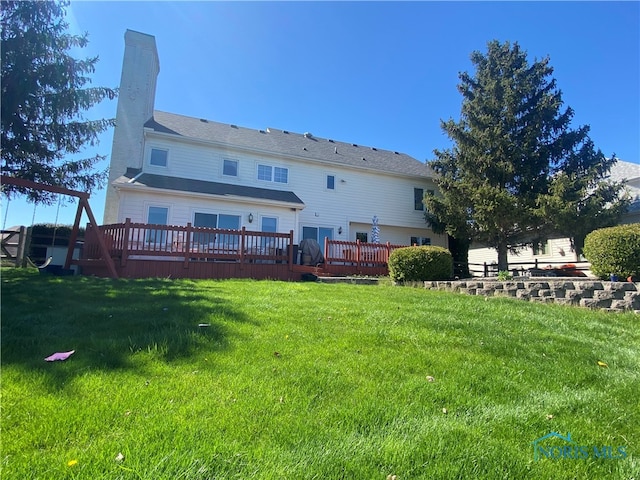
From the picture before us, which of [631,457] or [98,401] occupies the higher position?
[98,401]

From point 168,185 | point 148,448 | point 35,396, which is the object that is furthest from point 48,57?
point 148,448

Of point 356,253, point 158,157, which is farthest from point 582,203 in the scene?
point 158,157

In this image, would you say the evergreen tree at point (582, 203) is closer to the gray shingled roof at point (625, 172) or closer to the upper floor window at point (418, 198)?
the gray shingled roof at point (625, 172)

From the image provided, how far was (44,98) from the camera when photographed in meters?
11.3

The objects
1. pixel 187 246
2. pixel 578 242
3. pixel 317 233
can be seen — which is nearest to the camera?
pixel 187 246

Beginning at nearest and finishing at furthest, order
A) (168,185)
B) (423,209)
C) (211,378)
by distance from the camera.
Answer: (211,378), (168,185), (423,209)

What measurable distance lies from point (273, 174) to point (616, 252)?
1339cm

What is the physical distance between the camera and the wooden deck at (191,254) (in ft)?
31.6

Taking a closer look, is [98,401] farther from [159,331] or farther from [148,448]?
[159,331]

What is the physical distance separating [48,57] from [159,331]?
1251cm

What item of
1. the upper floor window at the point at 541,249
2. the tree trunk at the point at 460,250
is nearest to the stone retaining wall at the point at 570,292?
the tree trunk at the point at 460,250

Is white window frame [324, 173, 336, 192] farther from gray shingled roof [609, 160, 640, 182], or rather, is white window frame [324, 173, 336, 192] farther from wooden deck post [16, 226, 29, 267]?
gray shingled roof [609, 160, 640, 182]

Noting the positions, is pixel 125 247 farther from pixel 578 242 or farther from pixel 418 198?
pixel 578 242

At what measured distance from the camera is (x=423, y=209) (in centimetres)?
2002
